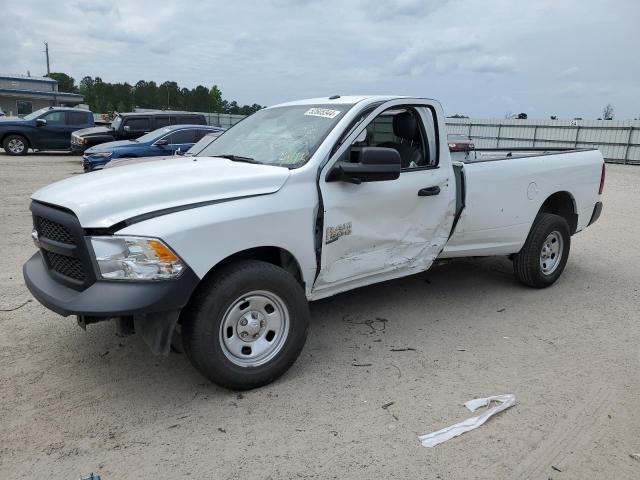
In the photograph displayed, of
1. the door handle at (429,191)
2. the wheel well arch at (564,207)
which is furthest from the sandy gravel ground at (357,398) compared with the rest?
the door handle at (429,191)

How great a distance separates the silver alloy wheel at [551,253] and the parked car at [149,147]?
8532 mm

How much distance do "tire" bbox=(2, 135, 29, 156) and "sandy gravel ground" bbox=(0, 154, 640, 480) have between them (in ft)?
54.6

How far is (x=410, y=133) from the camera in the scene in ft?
15.2

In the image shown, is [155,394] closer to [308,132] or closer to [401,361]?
[401,361]

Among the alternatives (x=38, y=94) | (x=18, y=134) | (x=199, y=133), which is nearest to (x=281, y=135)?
(x=199, y=133)

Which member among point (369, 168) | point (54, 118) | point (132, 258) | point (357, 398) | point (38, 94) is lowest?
point (357, 398)

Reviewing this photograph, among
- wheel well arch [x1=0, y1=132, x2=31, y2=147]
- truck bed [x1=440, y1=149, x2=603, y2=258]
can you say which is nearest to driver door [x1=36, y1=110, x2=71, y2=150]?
wheel well arch [x1=0, y1=132, x2=31, y2=147]

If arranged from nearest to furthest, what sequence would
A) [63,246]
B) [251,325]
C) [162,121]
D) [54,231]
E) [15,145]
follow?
[63,246] → [54,231] → [251,325] → [162,121] → [15,145]

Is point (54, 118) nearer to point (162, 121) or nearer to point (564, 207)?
point (162, 121)

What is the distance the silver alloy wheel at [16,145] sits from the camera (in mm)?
19344

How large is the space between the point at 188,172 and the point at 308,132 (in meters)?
0.97

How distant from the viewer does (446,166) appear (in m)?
4.57

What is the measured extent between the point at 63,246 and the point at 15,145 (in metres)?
19.2

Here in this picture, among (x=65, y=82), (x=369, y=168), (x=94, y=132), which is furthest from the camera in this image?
(x=65, y=82)
